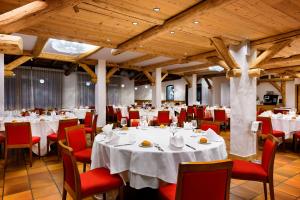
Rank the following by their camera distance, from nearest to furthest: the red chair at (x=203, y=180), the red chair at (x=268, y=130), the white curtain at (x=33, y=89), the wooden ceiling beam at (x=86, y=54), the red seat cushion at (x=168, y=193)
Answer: the red chair at (x=203, y=180) < the red seat cushion at (x=168, y=193) < the red chair at (x=268, y=130) < the wooden ceiling beam at (x=86, y=54) < the white curtain at (x=33, y=89)

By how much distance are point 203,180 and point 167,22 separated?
3031mm

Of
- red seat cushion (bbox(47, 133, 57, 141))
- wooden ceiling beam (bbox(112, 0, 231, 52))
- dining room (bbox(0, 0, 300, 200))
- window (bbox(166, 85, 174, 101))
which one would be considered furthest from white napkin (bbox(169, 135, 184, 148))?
window (bbox(166, 85, 174, 101))

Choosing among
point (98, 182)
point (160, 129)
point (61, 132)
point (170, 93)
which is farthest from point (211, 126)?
point (170, 93)

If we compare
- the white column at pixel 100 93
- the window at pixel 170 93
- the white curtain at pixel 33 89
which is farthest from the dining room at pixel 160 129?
the window at pixel 170 93

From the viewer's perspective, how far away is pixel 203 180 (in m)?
1.52

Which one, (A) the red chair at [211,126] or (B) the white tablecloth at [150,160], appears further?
(A) the red chair at [211,126]

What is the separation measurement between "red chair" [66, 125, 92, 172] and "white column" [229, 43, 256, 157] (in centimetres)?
327

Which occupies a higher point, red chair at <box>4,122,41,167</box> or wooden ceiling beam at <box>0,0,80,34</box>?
wooden ceiling beam at <box>0,0,80,34</box>

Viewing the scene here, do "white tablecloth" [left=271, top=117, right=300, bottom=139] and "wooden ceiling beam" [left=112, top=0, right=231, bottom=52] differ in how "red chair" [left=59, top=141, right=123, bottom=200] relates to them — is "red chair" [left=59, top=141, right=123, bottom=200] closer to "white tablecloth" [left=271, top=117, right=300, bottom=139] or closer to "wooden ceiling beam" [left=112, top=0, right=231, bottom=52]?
"wooden ceiling beam" [left=112, top=0, right=231, bottom=52]

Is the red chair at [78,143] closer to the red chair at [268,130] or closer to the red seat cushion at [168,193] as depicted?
the red seat cushion at [168,193]

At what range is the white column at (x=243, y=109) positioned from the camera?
15.5 ft

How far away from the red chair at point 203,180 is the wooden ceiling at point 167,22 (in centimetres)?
223

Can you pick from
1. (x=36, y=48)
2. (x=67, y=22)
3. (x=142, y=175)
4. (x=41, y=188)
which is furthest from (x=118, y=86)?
(x=142, y=175)

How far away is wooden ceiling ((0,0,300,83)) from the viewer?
316cm
